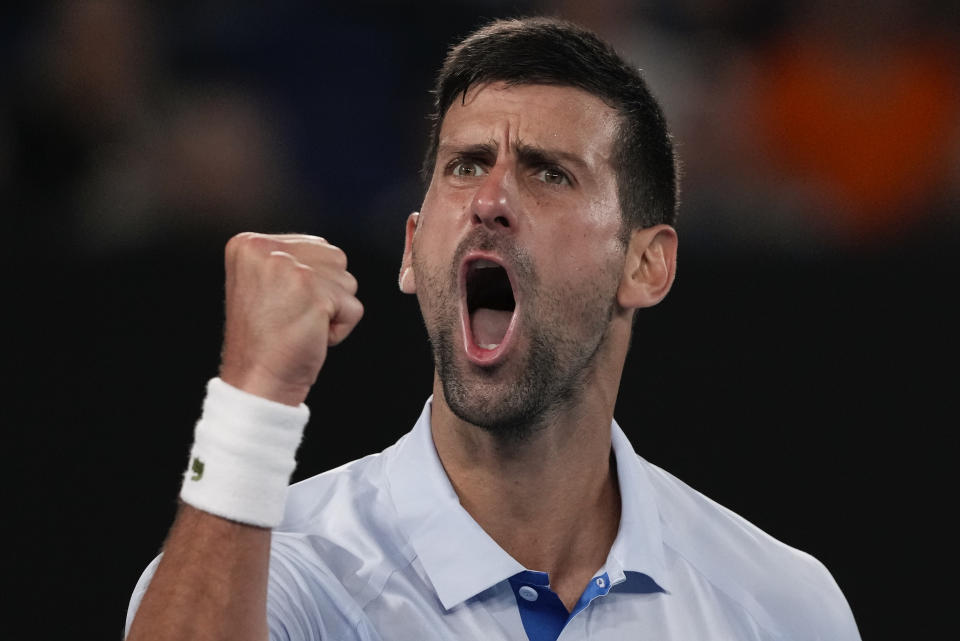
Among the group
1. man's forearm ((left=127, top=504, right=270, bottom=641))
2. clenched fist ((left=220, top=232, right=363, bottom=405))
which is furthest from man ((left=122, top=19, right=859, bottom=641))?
clenched fist ((left=220, top=232, right=363, bottom=405))

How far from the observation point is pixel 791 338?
4.50m

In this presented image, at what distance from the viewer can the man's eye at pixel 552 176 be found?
2.89 m

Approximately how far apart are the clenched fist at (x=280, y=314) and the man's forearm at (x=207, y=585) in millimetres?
234

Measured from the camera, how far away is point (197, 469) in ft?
7.11

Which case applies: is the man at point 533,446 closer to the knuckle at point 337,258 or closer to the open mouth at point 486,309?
the open mouth at point 486,309

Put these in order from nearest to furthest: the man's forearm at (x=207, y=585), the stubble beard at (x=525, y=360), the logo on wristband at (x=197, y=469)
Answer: the man's forearm at (x=207, y=585)
the logo on wristband at (x=197, y=469)
the stubble beard at (x=525, y=360)

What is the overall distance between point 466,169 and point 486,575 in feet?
2.94

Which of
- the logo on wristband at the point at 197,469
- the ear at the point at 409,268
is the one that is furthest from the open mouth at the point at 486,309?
the logo on wristband at the point at 197,469

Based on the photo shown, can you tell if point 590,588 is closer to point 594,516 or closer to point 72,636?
point 594,516

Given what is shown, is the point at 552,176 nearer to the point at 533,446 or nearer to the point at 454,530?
the point at 533,446

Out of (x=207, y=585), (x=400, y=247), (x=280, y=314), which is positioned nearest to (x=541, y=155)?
(x=280, y=314)

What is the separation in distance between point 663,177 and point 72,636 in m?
2.26

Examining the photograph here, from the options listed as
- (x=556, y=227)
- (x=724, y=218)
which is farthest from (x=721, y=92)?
(x=556, y=227)

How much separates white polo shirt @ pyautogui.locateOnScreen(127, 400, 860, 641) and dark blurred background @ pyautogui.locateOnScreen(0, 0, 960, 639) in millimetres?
1357
